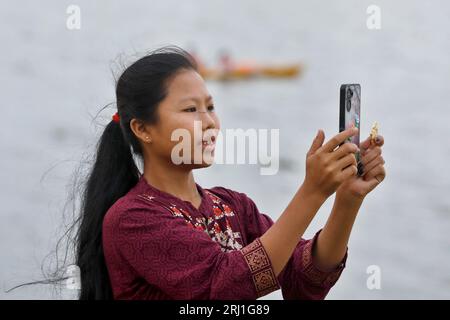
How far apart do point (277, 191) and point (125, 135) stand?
337 cm

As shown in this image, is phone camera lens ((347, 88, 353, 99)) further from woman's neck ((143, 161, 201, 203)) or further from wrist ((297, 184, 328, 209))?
woman's neck ((143, 161, 201, 203))

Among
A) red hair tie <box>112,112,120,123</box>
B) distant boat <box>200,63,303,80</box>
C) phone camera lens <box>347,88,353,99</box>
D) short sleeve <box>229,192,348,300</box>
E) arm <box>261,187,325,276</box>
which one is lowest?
short sleeve <box>229,192,348,300</box>

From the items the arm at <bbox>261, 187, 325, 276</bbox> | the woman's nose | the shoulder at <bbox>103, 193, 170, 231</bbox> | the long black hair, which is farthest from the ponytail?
the arm at <bbox>261, 187, 325, 276</bbox>

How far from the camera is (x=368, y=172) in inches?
67.7

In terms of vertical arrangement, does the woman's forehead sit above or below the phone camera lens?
above

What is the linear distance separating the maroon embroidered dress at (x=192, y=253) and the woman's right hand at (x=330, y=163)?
0.48ft

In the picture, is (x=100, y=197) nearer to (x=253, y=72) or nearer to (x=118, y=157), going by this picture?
(x=118, y=157)

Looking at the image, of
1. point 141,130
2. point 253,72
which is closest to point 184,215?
point 141,130

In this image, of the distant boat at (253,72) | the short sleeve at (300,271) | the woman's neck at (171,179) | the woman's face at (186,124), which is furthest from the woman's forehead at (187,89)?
the distant boat at (253,72)

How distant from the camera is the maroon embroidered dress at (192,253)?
5.30 feet

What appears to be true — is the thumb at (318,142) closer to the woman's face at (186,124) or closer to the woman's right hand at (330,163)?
the woman's right hand at (330,163)

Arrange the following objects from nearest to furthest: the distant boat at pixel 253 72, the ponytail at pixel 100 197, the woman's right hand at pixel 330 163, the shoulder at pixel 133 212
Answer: the woman's right hand at pixel 330 163 < the shoulder at pixel 133 212 < the ponytail at pixel 100 197 < the distant boat at pixel 253 72

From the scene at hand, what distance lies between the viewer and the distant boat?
6.88 metres

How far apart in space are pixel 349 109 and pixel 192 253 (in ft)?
1.19
